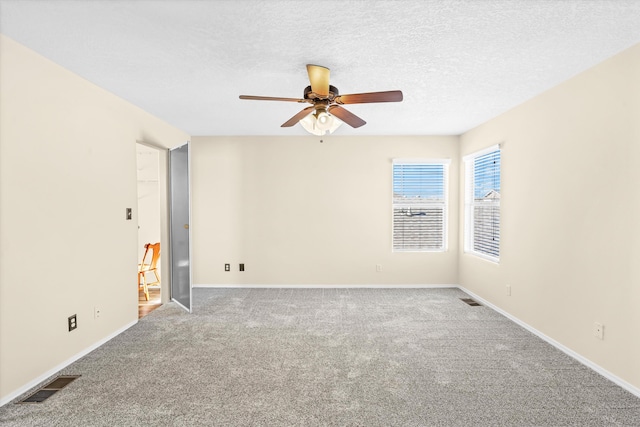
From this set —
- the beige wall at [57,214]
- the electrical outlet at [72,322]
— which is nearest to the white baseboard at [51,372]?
the beige wall at [57,214]

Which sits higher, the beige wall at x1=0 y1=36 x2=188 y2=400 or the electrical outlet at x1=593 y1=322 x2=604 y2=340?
the beige wall at x1=0 y1=36 x2=188 y2=400

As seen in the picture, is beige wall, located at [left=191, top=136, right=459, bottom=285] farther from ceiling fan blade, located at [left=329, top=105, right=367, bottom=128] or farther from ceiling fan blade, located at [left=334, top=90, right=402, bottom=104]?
ceiling fan blade, located at [left=334, top=90, right=402, bottom=104]

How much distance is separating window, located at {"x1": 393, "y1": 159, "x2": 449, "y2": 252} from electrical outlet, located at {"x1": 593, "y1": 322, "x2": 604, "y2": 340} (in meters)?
2.64

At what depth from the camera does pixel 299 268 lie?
5.16 meters

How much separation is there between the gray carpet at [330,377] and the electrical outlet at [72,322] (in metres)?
0.31

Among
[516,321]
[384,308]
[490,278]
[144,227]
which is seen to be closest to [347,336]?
[384,308]

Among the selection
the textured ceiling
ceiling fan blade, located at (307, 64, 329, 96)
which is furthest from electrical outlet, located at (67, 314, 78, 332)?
ceiling fan blade, located at (307, 64, 329, 96)

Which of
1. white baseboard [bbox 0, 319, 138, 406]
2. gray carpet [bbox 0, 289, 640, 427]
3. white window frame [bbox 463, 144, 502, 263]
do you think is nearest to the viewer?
gray carpet [bbox 0, 289, 640, 427]

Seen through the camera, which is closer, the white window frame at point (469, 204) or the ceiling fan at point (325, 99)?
the ceiling fan at point (325, 99)

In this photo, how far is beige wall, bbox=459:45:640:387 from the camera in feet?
7.54

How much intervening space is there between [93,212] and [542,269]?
13.9 feet

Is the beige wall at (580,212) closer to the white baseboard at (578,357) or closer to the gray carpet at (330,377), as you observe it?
the white baseboard at (578,357)

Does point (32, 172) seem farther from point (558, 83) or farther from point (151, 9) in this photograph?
point (558, 83)

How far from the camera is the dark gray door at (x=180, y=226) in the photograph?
13.5 ft
